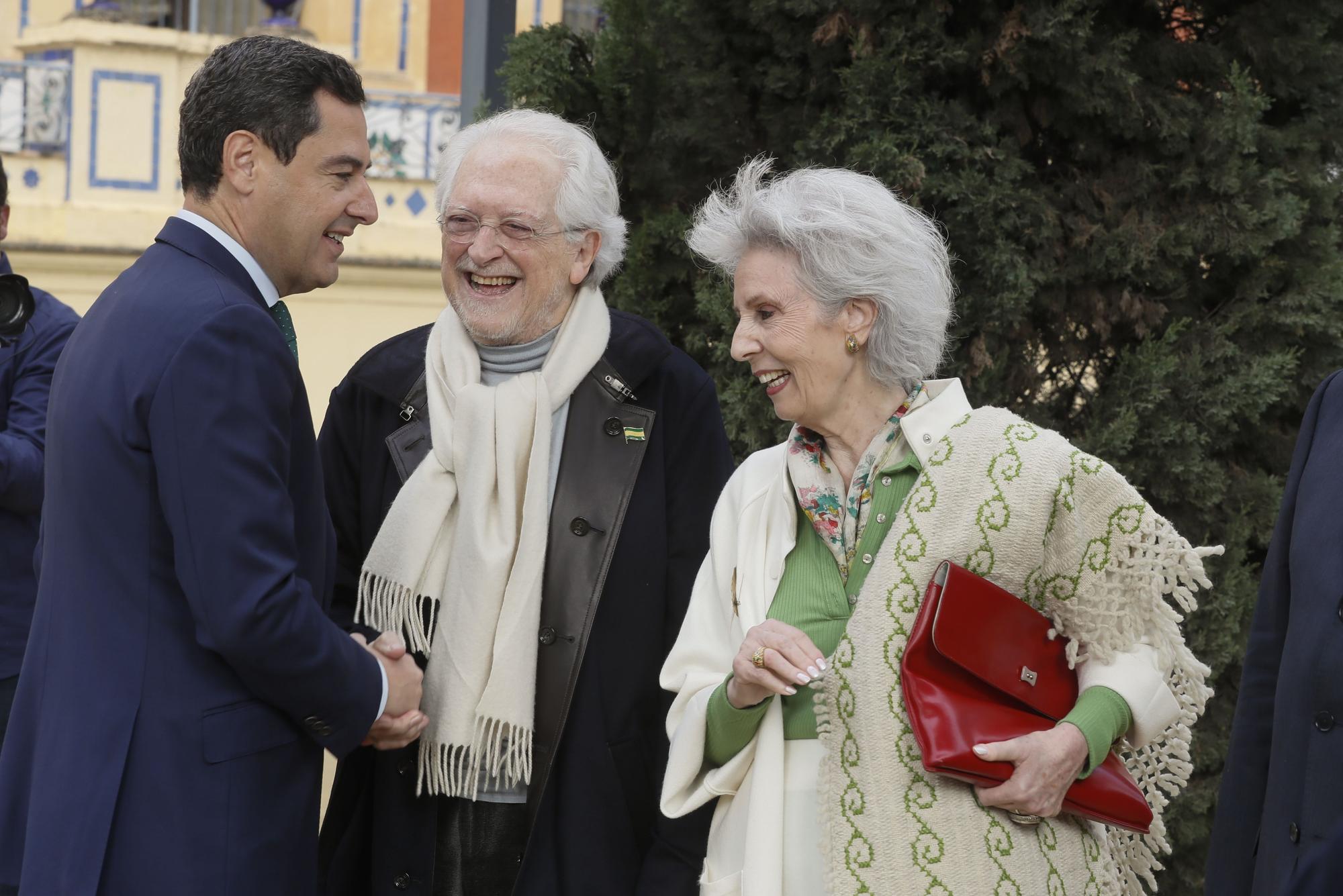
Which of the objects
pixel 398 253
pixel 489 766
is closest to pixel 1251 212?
pixel 489 766

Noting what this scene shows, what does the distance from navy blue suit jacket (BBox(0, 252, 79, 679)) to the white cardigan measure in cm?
205

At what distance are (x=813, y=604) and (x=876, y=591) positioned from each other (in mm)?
168

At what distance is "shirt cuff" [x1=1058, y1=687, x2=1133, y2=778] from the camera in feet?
8.00

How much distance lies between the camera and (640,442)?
10.2 feet

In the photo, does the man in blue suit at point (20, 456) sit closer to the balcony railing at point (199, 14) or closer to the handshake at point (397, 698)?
the handshake at point (397, 698)

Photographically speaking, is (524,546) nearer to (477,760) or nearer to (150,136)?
(477,760)

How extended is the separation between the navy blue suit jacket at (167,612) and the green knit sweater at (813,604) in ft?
2.16

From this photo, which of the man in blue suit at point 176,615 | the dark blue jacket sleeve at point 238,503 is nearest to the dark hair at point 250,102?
the man in blue suit at point 176,615

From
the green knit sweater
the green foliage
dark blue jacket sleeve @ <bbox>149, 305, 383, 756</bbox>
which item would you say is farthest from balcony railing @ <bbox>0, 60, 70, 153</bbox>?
the green knit sweater

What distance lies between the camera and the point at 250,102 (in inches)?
106

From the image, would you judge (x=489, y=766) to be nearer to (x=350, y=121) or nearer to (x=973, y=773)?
(x=973, y=773)

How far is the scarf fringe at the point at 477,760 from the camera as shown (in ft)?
9.67

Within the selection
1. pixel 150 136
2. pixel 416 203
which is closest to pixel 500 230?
pixel 416 203

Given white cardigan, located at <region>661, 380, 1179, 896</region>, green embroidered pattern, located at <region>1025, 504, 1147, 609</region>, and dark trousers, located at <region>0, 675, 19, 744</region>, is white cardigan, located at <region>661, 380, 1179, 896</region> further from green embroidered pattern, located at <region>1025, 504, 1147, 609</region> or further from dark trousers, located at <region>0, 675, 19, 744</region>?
dark trousers, located at <region>0, 675, 19, 744</region>
